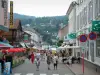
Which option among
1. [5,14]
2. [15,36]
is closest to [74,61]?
[5,14]

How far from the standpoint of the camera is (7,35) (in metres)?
63.9

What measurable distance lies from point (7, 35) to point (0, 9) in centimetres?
3357

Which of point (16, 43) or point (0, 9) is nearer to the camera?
point (0, 9)

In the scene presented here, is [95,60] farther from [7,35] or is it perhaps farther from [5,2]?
[7,35]

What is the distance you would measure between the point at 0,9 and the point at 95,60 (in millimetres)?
10403

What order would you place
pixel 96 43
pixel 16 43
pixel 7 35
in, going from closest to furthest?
1. pixel 96 43
2. pixel 7 35
3. pixel 16 43

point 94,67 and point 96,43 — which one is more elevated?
point 96,43

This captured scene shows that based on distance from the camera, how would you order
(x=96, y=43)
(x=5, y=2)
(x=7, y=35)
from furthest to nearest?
1. (x=7, y=35)
2. (x=5, y=2)
3. (x=96, y=43)

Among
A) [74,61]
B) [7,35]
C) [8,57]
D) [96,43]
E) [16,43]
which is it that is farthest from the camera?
[16,43]

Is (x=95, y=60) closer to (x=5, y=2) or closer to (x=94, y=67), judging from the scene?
(x=94, y=67)

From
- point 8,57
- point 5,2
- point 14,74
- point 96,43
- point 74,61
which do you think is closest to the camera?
point 14,74

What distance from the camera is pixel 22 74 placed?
→ 25484 mm

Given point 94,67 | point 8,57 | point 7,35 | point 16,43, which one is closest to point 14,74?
point 8,57

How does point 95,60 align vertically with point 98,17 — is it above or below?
below
